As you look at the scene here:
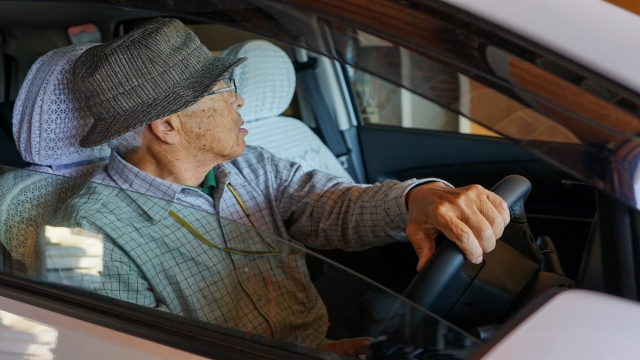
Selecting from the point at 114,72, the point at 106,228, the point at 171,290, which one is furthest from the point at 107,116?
the point at 171,290

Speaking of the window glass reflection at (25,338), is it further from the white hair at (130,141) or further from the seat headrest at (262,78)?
the seat headrest at (262,78)

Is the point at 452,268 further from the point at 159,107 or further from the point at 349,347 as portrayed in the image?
the point at 159,107

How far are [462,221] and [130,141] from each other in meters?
0.89

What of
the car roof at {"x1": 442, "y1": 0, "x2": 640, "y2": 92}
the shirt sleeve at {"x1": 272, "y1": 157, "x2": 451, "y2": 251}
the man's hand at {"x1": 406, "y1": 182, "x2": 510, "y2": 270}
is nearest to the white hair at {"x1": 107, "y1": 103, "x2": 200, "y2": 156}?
the shirt sleeve at {"x1": 272, "y1": 157, "x2": 451, "y2": 251}

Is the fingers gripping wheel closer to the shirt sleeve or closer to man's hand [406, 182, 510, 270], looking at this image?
man's hand [406, 182, 510, 270]

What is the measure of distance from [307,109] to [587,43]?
2.11 metres

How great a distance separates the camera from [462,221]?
4.07 feet

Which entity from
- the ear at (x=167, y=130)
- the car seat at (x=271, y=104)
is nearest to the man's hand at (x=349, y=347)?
the ear at (x=167, y=130)

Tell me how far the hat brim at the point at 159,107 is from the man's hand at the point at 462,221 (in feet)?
1.96

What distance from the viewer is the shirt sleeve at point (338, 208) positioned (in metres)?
1.62

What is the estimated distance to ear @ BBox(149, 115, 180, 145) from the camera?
1687 millimetres

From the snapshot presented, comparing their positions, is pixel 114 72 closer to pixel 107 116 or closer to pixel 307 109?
pixel 107 116

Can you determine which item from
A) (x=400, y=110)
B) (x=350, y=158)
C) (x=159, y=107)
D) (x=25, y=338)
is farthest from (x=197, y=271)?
(x=400, y=110)

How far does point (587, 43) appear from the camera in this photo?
80cm
